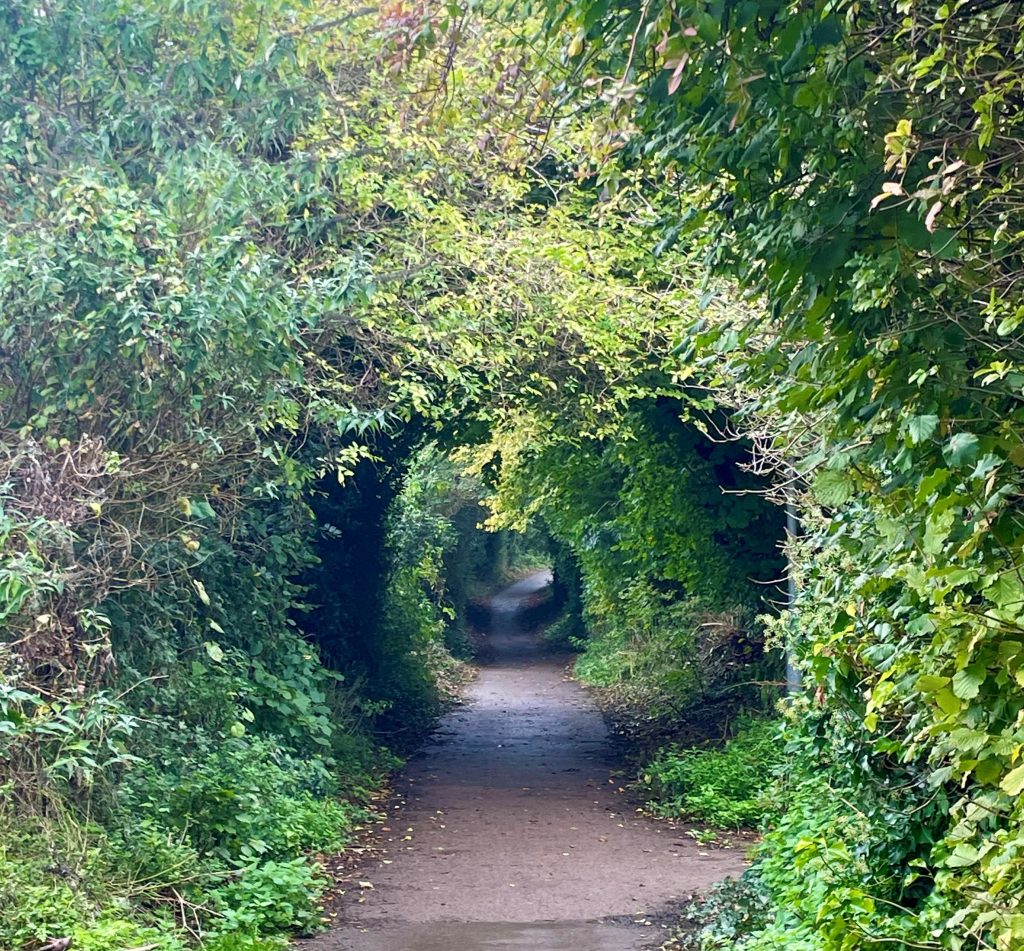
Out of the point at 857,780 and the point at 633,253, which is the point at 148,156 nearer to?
the point at 633,253

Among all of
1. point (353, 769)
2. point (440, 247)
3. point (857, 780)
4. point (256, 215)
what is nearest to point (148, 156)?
point (256, 215)

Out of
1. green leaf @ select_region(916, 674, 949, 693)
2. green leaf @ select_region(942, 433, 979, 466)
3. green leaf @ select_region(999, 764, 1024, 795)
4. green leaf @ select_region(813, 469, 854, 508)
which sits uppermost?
green leaf @ select_region(942, 433, 979, 466)

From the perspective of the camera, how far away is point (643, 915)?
27.7ft

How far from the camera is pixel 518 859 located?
33.7ft

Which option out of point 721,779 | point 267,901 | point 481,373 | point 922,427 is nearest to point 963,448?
point 922,427

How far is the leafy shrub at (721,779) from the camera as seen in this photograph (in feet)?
38.4

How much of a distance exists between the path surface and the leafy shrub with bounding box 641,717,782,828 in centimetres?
48

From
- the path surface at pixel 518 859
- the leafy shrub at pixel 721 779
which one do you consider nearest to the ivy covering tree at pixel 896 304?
the path surface at pixel 518 859

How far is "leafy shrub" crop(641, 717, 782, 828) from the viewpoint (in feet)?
38.4

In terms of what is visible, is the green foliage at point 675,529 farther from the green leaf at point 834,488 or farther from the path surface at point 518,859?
the green leaf at point 834,488

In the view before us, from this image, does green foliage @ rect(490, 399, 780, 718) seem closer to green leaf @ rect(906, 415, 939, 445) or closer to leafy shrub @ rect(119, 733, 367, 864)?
leafy shrub @ rect(119, 733, 367, 864)

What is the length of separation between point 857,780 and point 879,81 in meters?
3.64

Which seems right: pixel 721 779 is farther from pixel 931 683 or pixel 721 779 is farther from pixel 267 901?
pixel 931 683

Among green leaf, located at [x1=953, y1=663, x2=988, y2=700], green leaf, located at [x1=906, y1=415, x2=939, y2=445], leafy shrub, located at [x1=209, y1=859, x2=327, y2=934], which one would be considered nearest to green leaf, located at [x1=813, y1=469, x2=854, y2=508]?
green leaf, located at [x1=906, y1=415, x2=939, y2=445]
